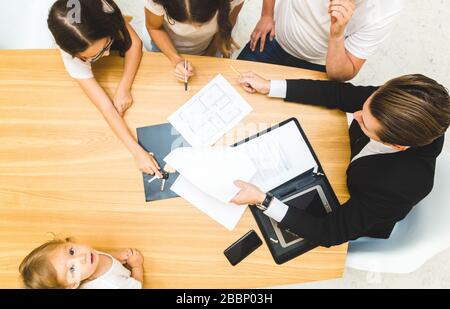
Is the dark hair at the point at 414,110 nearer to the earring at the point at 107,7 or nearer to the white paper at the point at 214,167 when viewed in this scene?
the white paper at the point at 214,167

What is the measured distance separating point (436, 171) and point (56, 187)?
44.4 inches

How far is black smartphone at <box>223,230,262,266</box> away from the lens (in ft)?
3.48

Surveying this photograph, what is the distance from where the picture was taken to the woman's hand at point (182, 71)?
3.78 ft

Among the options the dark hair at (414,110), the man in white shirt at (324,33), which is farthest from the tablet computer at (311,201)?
the man in white shirt at (324,33)

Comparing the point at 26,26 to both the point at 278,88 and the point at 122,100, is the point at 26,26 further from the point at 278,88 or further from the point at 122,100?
the point at 278,88

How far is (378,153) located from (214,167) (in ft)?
1.53

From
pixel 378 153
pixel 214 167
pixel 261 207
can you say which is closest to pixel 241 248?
pixel 261 207

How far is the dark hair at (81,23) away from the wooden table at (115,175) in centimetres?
18

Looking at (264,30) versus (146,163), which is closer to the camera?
(146,163)

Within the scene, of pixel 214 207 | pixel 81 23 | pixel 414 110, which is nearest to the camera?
pixel 414 110

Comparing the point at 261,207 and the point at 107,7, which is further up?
the point at 107,7

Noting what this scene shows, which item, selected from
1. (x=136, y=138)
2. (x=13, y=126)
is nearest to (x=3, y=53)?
(x=13, y=126)

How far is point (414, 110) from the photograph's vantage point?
2.84 feet

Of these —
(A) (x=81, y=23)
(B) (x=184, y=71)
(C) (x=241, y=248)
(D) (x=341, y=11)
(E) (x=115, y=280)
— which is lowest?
(E) (x=115, y=280)
